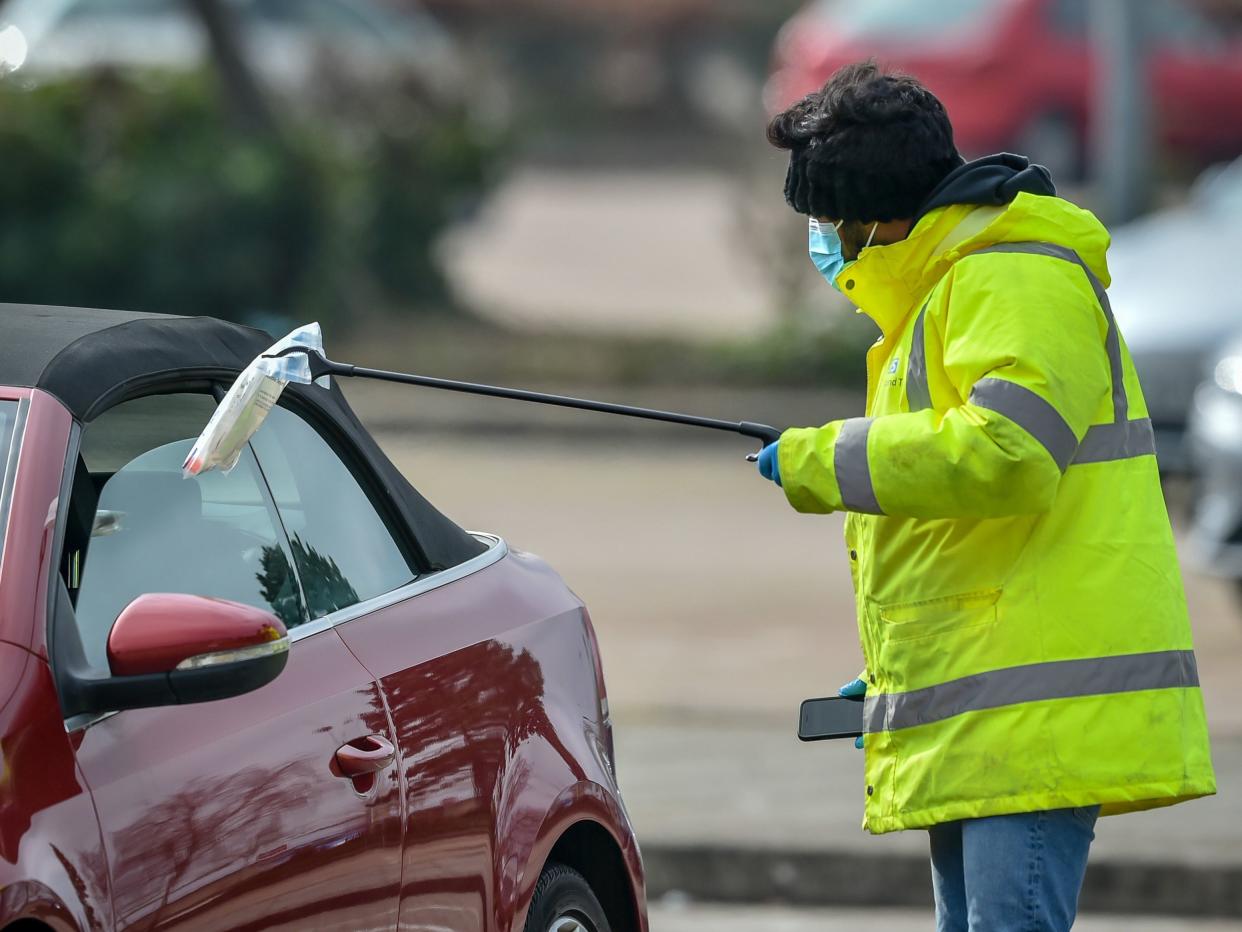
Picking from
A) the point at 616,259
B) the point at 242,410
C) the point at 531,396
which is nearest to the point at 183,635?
the point at 242,410

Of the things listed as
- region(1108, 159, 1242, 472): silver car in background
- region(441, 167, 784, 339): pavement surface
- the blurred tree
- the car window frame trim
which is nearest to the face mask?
the car window frame trim

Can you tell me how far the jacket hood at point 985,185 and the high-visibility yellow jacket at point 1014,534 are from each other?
0.02 m

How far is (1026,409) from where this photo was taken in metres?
3.43

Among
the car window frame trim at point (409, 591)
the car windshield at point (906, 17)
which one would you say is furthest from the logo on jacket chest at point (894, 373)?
the car windshield at point (906, 17)

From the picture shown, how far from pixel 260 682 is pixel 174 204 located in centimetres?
1164

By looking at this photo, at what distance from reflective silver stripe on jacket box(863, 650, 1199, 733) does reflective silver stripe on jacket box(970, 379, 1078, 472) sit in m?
0.32

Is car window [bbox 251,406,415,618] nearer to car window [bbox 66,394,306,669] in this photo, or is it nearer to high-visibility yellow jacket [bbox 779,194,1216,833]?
car window [bbox 66,394,306,669]

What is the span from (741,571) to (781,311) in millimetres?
4974

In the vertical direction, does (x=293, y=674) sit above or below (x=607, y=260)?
below

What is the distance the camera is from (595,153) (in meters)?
27.8

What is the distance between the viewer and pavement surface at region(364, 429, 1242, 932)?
6.40 metres

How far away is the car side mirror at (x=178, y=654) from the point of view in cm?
293

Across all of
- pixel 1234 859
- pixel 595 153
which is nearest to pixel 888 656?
pixel 1234 859

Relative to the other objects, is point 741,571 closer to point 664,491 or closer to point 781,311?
point 664,491
